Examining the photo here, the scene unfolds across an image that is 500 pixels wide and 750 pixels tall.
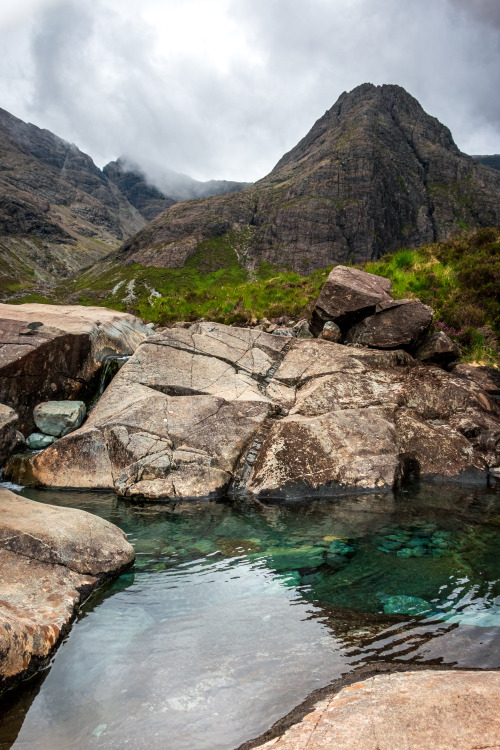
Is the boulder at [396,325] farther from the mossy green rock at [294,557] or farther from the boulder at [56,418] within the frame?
the boulder at [56,418]

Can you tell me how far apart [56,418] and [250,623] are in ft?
35.6

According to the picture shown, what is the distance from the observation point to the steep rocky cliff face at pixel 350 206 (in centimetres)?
13175

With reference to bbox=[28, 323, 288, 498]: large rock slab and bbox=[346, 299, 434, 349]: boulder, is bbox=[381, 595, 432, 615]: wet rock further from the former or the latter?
bbox=[346, 299, 434, 349]: boulder

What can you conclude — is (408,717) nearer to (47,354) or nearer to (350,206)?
(47,354)

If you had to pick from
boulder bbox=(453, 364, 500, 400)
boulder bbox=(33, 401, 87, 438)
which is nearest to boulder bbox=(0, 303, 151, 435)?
boulder bbox=(33, 401, 87, 438)

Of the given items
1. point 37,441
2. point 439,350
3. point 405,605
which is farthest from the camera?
point 439,350

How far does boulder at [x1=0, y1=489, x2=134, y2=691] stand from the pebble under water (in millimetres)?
254

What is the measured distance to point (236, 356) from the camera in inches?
623

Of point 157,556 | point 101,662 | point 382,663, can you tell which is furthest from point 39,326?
point 382,663

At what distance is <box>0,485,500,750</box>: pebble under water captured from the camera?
4012mm

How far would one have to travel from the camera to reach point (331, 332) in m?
16.7

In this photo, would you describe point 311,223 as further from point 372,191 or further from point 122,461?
point 122,461

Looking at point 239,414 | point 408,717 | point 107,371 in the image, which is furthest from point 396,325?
point 408,717

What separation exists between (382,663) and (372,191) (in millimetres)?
149987
